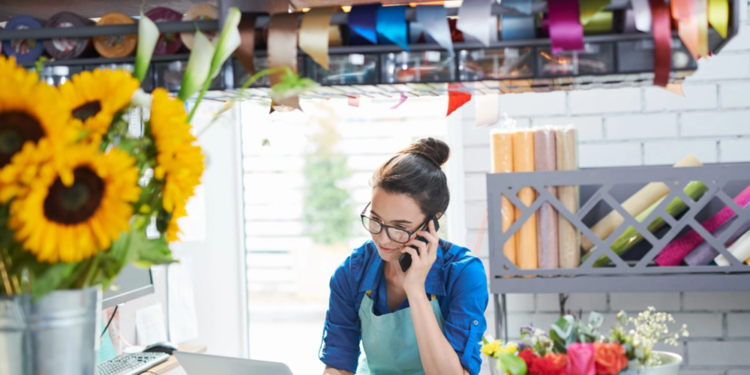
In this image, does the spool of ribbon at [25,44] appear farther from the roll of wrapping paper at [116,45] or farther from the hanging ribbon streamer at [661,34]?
the hanging ribbon streamer at [661,34]

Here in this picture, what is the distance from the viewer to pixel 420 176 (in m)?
1.69

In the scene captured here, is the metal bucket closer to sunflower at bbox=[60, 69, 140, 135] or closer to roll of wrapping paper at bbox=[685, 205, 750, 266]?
sunflower at bbox=[60, 69, 140, 135]

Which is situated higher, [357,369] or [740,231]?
[740,231]

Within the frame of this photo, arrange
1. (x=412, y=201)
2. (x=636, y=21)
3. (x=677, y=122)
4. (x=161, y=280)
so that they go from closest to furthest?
(x=636, y=21), (x=412, y=201), (x=677, y=122), (x=161, y=280)

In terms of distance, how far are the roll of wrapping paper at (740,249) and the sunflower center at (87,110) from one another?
1.66 metres

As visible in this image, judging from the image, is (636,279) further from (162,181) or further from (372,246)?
(162,181)

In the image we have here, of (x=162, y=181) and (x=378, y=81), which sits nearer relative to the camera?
(x=162, y=181)

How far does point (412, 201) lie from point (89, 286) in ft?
3.49

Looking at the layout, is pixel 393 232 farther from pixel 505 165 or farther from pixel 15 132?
pixel 15 132

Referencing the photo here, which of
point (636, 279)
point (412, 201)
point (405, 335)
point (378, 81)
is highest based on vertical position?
point (378, 81)

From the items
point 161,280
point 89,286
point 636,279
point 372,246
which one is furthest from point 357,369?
point 89,286

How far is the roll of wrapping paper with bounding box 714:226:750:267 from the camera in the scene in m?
Answer: 1.70

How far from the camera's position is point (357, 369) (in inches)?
73.9

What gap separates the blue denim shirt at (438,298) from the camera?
1.64 meters
